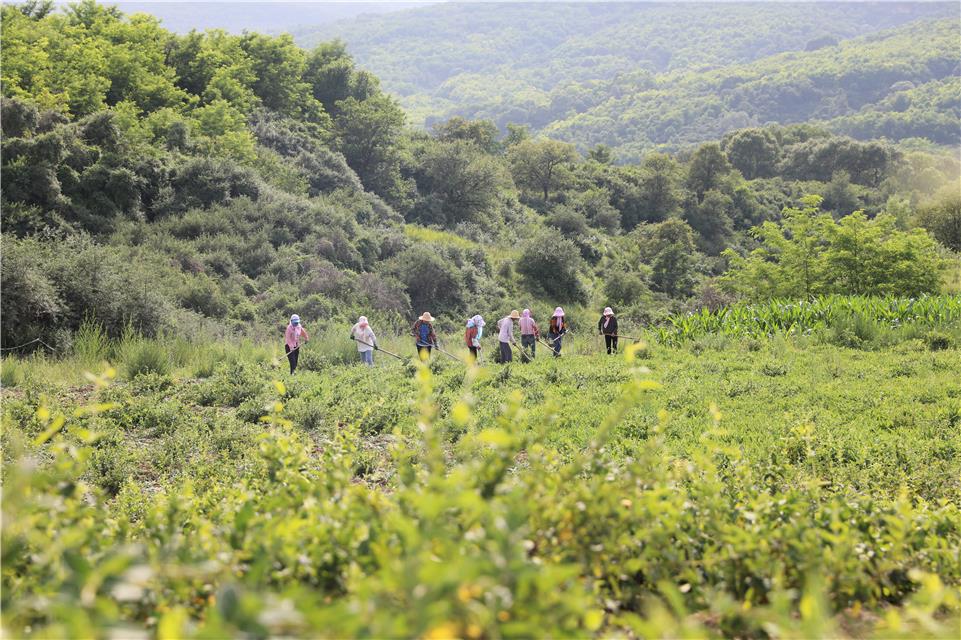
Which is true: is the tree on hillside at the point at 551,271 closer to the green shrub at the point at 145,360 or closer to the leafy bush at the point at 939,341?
the leafy bush at the point at 939,341

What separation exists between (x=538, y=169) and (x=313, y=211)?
31.6 m

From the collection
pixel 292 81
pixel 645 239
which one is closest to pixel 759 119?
pixel 645 239

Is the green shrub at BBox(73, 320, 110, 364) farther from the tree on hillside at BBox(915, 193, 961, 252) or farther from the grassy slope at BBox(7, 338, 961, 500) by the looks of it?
the tree on hillside at BBox(915, 193, 961, 252)

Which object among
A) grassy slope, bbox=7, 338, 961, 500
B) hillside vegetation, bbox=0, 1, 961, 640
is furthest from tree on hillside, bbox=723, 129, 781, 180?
grassy slope, bbox=7, 338, 961, 500

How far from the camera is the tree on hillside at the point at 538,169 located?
60906 millimetres

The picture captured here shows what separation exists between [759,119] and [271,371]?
582ft

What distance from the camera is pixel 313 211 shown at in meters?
33.0

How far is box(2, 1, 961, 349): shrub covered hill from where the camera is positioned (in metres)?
22.5

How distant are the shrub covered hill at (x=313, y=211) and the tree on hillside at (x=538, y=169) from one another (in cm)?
17

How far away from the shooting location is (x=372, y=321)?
2612 cm

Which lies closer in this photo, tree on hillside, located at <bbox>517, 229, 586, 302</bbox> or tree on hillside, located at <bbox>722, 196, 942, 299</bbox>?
tree on hillside, located at <bbox>722, 196, 942, 299</bbox>

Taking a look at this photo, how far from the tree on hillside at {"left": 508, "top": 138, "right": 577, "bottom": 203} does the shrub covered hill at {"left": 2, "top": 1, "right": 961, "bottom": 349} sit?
0.56ft

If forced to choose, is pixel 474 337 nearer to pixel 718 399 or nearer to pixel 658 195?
pixel 718 399

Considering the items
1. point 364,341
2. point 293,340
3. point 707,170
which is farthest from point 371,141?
point 293,340
